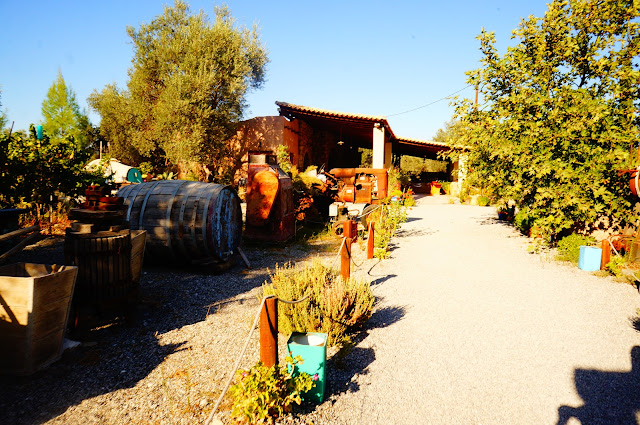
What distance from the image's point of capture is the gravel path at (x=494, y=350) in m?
2.91

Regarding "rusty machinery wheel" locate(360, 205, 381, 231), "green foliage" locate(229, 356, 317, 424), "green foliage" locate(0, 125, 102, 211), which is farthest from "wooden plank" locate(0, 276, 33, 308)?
"rusty machinery wheel" locate(360, 205, 381, 231)

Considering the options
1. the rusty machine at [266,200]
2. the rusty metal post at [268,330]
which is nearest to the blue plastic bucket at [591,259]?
the rusty machine at [266,200]

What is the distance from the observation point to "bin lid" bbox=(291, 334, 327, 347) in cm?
315

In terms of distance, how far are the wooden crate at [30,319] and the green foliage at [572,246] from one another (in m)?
8.44

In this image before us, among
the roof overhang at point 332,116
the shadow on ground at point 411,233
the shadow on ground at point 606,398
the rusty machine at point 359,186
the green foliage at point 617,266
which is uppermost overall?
the roof overhang at point 332,116

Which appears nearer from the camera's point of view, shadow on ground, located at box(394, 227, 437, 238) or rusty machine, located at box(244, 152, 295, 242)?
rusty machine, located at box(244, 152, 295, 242)

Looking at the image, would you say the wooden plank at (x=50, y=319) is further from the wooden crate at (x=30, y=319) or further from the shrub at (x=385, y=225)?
the shrub at (x=385, y=225)

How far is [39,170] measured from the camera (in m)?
7.92

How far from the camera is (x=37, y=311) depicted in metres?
3.02

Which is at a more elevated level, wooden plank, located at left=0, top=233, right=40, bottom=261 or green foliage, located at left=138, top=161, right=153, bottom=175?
green foliage, located at left=138, top=161, right=153, bottom=175

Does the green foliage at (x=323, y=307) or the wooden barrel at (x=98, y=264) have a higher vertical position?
the wooden barrel at (x=98, y=264)

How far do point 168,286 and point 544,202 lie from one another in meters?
7.57

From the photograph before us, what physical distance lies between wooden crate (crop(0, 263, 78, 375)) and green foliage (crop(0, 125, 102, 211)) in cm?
548

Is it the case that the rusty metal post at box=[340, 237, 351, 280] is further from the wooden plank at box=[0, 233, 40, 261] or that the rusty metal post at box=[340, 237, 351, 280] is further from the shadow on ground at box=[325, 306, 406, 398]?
the wooden plank at box=[0, 233, 40, 261]
